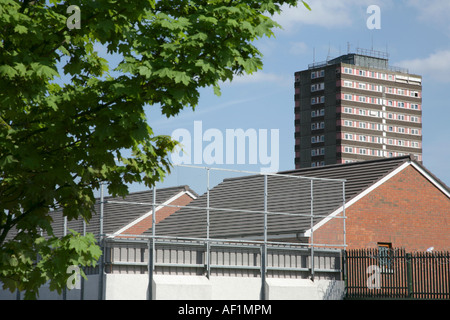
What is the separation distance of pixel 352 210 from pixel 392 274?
3.48 metres

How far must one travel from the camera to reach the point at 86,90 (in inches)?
433

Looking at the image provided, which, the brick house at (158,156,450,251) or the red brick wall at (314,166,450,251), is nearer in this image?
the brick house at (158,156,450,251)

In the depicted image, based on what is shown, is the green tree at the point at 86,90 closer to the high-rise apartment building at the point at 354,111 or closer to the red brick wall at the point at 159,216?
the red brick wall at the point at 159,216

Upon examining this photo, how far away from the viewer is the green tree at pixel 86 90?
10234mm

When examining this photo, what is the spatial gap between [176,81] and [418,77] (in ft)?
576

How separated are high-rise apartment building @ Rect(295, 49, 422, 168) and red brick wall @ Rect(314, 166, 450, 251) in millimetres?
127049

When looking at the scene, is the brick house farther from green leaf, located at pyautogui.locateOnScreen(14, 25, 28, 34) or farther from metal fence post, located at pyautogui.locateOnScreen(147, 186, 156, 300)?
green leaf, located at pyautogui.locateOnScreen(14, 25, 28, 34)

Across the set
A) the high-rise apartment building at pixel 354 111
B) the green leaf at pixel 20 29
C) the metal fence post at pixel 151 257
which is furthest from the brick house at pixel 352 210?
the high-rise apartment building at pixel 354 111

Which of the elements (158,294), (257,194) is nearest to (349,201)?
(257,194)

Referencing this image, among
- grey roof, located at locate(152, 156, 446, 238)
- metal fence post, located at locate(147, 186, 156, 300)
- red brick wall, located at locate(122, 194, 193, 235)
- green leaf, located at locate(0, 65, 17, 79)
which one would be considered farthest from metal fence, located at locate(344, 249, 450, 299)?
green leaf, located at locate(0, 65, 17, 79)

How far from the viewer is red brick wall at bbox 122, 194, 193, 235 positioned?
39.7m

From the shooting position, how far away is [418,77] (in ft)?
583

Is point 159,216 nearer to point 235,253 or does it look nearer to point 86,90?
point 235,253

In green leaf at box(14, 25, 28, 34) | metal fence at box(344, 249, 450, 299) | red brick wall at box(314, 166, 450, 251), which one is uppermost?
green leaf at box(14, 25, 28, 34)
